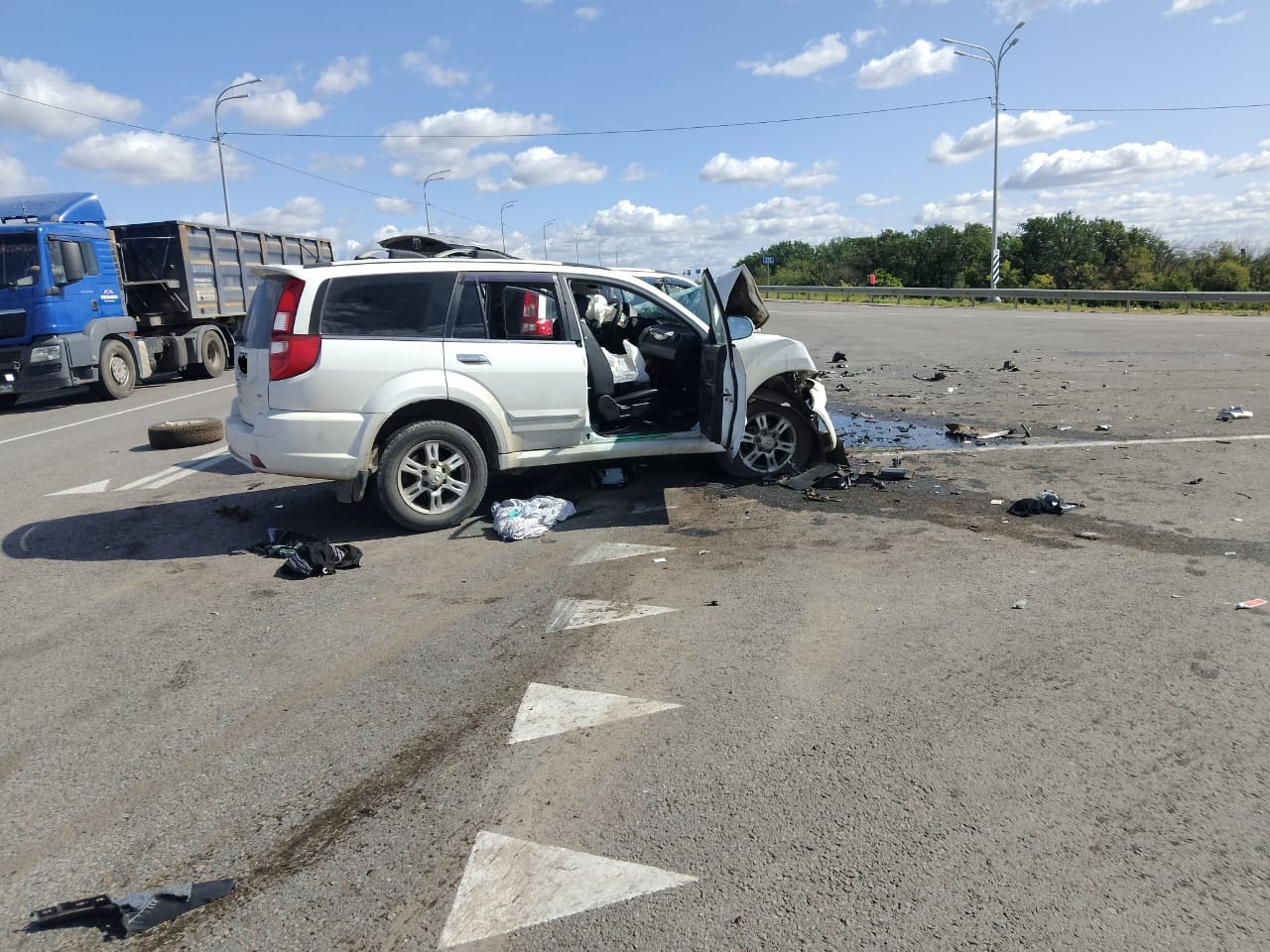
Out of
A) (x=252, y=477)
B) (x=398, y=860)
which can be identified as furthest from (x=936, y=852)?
(x=252, y=477)

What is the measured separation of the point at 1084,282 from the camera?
52.8m

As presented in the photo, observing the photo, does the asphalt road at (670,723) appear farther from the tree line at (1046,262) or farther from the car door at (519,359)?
the tree line at (1046,262)

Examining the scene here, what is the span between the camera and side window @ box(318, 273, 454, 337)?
6125mm

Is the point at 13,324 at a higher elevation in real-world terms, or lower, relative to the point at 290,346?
higher

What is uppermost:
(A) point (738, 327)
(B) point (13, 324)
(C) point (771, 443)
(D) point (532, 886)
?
(B) point (13, 324)

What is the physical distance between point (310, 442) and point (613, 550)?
6.81ft

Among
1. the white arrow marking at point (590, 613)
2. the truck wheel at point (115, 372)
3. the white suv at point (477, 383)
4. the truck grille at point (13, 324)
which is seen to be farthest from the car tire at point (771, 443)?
the truck wheel at point (115, 372)

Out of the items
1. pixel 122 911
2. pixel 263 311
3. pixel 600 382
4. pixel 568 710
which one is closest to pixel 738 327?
pixel 600 382

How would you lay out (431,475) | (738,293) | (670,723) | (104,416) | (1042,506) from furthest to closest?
(104,416) < (738,293) < (1042,506) < (431,475) < (670,723)

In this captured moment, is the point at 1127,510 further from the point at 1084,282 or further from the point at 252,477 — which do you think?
the point at 1084,282

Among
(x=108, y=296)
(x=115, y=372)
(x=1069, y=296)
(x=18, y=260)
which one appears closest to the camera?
(x=18, y=260)

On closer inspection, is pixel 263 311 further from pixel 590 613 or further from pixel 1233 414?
pixel 1233 414

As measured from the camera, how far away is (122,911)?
261 cm

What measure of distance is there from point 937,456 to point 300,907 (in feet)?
23.3
